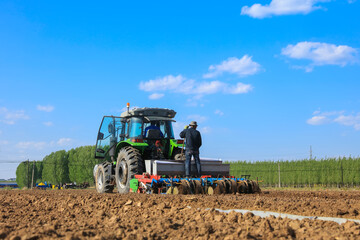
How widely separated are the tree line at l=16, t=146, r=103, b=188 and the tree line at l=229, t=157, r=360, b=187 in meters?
17.5

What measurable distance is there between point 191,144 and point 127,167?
6.07 feet

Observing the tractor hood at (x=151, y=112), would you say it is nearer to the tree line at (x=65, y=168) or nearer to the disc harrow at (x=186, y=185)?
the disc harrow at (x=186, y=185)

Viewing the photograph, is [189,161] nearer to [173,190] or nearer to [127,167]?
[173,190]

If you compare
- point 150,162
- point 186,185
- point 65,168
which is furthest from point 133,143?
point 65,168

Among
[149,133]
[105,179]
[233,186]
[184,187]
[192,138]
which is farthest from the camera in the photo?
[105,179]

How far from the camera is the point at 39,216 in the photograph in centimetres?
651

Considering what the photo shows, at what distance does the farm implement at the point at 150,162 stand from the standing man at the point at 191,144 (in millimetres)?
233

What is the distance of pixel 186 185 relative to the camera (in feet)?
30.4

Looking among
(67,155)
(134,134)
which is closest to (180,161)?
(134,134)

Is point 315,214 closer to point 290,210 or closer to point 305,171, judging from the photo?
point 290,210

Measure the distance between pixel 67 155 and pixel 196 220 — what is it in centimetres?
4715

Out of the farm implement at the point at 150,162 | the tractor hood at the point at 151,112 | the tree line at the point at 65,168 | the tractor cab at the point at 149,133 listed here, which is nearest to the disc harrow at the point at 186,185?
the farm implement at the point at 150,162

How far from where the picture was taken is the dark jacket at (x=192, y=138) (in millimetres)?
10523

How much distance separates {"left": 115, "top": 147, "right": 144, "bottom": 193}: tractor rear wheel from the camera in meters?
10.4
